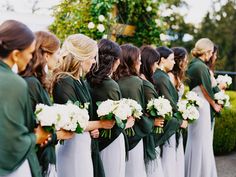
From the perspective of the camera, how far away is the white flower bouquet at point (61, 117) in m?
2.75

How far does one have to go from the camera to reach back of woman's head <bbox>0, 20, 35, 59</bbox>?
2.39m

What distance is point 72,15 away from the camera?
327 inches

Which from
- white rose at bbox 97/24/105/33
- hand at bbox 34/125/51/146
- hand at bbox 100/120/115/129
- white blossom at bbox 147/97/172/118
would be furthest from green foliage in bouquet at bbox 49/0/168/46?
hand at bbox 34/125/51/146

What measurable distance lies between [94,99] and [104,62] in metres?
0.35

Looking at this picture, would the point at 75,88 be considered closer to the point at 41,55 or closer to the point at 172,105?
the point at 41,55

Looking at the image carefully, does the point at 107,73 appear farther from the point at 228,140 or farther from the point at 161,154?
the point at 228,140

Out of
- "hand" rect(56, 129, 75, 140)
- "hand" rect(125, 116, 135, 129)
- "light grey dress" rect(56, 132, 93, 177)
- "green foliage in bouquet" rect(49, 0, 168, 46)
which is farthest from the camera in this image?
"green foliage in bouquet" rect(49, 0, 168, 46)

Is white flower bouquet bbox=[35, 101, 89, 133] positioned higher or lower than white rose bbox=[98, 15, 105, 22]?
lower

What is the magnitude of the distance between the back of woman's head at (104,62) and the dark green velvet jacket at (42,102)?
2.89ft

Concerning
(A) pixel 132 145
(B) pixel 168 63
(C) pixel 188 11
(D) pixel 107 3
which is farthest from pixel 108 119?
(C) pixel 188 11

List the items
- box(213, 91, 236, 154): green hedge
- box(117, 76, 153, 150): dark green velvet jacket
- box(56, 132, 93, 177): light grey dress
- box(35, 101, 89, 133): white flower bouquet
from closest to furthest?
1. box(35, 101, 89, 133): white flower bouquet
2. box(56, 132, 93, 177): light grey dress
3. box(117, 76, 153, 150): dark green velvet jacket
4. box(213, 91, 236, 154): green hedge

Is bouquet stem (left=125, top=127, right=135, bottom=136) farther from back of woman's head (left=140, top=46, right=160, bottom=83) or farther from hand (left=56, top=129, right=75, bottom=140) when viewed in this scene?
hand (left=56, top=129, right=75, bottom=140)

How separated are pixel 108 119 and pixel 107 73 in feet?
1.52

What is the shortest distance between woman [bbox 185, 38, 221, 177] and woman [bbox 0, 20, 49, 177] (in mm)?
3526
